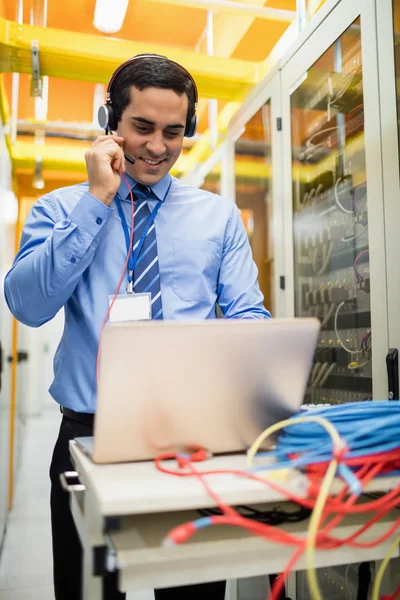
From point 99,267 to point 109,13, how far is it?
228 cm

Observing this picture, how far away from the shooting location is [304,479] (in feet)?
2.33

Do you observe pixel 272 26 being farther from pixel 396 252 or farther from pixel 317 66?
pixel 396 252

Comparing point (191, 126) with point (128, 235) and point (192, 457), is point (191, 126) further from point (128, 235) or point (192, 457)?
point (192, 457)

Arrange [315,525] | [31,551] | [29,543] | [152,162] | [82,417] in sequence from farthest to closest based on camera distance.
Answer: [29,543]
[31,551]
[152,162]
[82,417]
[315,525]

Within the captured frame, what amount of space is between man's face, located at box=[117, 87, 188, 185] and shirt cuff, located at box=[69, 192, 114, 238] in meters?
0.26

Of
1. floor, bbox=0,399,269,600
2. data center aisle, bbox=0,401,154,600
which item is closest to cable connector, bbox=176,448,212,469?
floor, bbox=0,399,269,600

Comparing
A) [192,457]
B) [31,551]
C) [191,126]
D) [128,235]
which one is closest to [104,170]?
[128,235]

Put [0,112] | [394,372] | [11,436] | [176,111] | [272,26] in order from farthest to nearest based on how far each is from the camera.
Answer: [11,436]
[272,26]
[0,112]
[394,372]
[176,111]

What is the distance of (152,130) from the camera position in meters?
1.30

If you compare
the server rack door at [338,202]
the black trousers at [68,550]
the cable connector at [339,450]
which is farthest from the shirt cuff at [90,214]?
the server rack door at [338,202]

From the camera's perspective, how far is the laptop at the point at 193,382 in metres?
0.71

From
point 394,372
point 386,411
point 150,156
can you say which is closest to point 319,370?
point 394,372

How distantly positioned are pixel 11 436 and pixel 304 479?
3460 mm

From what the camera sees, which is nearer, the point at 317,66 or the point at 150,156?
the point at 150,156
